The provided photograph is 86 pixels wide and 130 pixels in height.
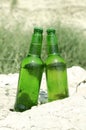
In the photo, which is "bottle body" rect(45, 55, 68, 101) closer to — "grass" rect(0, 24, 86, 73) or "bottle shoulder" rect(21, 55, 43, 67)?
"bottle shoulder" rect(21, 55, 43, 67)

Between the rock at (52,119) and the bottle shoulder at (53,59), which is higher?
the bottle shoulder at (53,59)

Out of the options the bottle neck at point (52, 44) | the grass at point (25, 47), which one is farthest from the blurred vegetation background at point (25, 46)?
the bottle neck at point (52, 44)

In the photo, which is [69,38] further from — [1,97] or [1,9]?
[1,9]

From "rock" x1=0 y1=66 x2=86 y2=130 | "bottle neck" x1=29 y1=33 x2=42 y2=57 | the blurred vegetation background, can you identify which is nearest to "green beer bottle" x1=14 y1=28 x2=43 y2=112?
"bottle neck" x1=29 y1=33 x2=42 y2=57

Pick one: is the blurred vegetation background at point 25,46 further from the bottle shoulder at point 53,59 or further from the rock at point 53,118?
the rock at point 53,118

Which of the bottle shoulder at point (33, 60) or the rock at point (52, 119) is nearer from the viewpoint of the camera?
the rock at point (52, 119)

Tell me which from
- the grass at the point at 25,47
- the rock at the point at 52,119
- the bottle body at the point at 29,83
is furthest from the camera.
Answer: the grass at the point at 25,47
